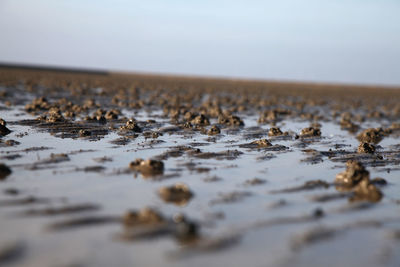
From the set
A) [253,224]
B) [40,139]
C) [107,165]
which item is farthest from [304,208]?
[40,139]

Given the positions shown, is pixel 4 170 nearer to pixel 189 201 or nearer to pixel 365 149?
pixel 189 201

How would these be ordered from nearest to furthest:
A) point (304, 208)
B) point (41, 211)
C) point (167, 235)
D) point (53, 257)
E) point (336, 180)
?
point (53, 257)
point (167, 235)
point (41, 211)
point (304, 208)
point (336, 180)

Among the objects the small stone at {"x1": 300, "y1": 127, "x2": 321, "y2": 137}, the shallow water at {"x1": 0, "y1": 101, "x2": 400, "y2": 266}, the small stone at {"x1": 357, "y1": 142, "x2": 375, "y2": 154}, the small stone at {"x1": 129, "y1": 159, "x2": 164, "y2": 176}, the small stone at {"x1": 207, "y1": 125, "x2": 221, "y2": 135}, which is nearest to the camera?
the shallow water at {"x1": 0, "y1": 101, "x2": 400, "y2": 266}

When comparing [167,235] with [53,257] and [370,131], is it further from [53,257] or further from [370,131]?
[370,131]

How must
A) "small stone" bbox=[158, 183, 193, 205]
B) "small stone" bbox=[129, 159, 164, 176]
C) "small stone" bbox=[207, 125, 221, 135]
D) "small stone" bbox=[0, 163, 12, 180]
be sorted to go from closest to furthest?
"small stone" bbox=[158, 183, 193, 205] → "small stone" bbox=[0, 163, 12, 180] → "small stone" bbox=[129, 159, 164, 176] → "small stone" bbox=[207, 125, 221, 135]

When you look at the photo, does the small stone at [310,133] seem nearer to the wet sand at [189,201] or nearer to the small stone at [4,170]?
the wet sand at [189,201]

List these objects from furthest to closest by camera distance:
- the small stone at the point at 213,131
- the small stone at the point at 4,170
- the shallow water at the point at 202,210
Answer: the small stone at the point at 213,131 < the small stone at the point at 4,170 < the shallow water at the point at 202,210

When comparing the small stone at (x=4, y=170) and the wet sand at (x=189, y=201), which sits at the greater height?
the small stone at (x=4, y=170)

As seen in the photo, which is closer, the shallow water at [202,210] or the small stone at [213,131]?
the shallow water at [202,210]

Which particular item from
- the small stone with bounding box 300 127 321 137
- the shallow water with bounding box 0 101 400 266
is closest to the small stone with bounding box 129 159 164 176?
the shallow water with bounding box 0 101 400 266

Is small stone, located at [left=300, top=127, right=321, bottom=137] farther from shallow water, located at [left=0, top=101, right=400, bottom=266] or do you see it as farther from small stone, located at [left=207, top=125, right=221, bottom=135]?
shallow water, located at [left=0, top=101, right=400, bottom=266]

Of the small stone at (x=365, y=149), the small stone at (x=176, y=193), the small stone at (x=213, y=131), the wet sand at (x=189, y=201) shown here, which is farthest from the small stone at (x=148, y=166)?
the small stone at (x=365, y=149)
